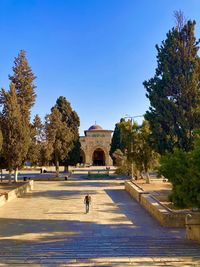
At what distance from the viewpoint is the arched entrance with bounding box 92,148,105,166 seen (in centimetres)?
9894

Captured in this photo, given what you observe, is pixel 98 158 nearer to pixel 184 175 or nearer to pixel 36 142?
pixel 36 142

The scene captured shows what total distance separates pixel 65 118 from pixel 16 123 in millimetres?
18804

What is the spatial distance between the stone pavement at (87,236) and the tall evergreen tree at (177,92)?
19.5 feet

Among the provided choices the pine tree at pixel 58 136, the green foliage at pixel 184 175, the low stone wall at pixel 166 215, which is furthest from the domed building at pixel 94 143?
the green foliage at pixel 184 175

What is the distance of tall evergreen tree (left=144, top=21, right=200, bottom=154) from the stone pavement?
5.93 meters

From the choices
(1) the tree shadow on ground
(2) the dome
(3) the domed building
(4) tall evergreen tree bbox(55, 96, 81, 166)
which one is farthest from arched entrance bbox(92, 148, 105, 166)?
(1) the tree shadow on ground

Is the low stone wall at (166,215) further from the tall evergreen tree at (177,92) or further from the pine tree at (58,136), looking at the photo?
the pine tree at (58,136)

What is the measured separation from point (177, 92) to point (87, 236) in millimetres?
16123

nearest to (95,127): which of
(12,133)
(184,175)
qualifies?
(12,133)

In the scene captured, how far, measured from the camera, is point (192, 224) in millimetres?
14984

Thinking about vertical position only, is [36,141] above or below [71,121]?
below

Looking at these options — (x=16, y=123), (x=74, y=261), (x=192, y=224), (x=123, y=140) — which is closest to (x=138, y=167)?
(x=123, y=140)

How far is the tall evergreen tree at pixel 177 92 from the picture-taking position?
2756 centimetres

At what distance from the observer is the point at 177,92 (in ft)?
93.2
